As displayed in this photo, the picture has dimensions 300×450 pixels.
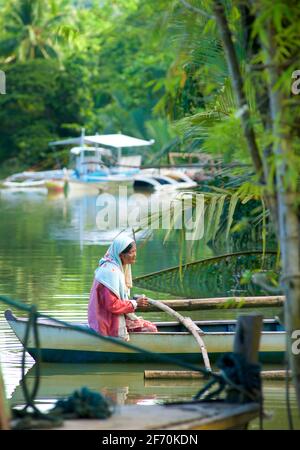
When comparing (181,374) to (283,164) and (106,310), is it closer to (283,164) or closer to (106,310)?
(106,310)

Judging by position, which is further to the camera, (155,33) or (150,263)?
(150,263)

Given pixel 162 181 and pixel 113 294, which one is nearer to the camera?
pixel 113 294

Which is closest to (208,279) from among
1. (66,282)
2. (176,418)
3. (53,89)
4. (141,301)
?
(66,282)

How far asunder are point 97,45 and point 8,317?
55.1m

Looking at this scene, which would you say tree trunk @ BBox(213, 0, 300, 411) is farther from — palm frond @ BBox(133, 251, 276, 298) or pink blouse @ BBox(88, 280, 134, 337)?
palm frond @ BBox(133, 251, 276, 298)

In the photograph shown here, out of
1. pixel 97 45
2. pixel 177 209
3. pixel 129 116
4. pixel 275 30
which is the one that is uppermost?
pixel 97 45

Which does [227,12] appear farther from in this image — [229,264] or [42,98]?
[42,98]

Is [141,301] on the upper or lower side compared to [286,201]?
lower

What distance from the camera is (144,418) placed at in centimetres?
681

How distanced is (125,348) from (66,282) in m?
6.61

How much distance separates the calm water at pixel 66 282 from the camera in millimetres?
10531

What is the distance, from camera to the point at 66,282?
710 inches

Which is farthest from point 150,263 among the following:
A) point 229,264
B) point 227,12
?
point 227,12

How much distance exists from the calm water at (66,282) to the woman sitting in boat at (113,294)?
0.45m
